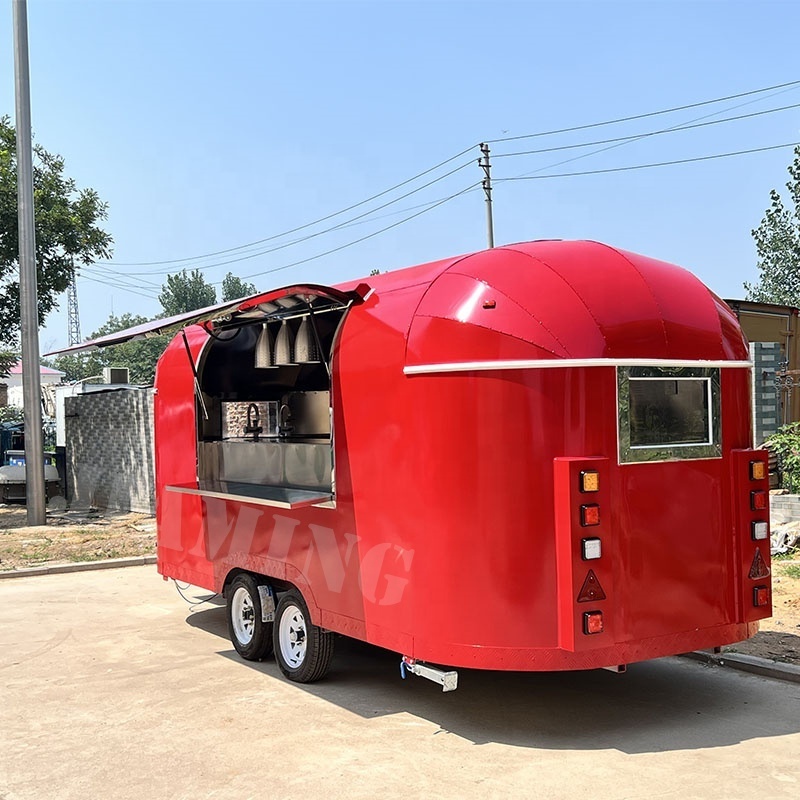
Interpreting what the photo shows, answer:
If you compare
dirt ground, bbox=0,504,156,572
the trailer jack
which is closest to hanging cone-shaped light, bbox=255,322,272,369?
the trailer jack

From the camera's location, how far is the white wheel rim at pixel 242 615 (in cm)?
801

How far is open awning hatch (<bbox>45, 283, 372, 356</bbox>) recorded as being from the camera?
6.71m

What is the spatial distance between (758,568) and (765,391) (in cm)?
881

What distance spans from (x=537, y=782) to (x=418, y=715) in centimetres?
141

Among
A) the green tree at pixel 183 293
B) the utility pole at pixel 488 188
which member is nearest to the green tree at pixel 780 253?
the utility pole at pixel 488 188

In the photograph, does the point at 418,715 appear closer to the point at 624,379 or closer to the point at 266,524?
the point at 266,524

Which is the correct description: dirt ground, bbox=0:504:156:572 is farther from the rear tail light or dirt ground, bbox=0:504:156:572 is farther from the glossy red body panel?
the rear tail light

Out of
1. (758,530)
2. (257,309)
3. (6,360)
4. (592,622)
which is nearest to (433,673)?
(592,622)

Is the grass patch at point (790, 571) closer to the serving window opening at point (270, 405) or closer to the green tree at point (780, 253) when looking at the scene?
the serving window opening at point (270, 405)

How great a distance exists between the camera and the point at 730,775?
16.9 ft

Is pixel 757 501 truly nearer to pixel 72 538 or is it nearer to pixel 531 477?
pixel 531 477

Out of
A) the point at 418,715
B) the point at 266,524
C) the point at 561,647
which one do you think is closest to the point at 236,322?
the point at 266,524

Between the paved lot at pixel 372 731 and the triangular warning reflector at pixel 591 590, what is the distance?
0.91 meters

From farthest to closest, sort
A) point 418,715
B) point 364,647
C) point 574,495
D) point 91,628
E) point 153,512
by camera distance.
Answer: point 153,512
point 91,628
point 364,647
point 418,715
point 574,495
